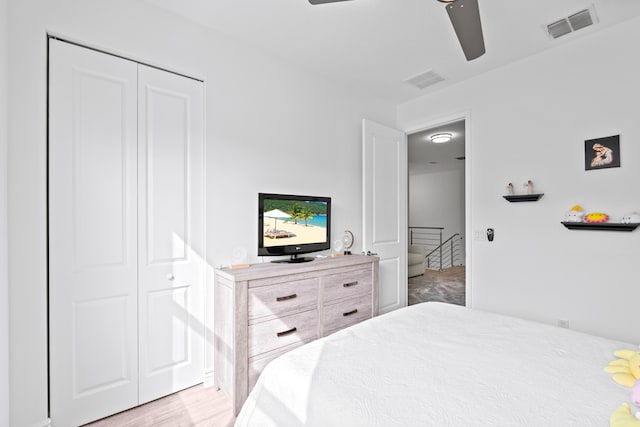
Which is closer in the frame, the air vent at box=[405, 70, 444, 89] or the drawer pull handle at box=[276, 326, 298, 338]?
the drawer pull handle at box=[276, 326, 298, 338]

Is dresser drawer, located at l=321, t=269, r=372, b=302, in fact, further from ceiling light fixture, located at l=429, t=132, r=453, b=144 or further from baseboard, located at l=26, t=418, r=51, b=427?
ceiling light fixture, located at l=429, t=132, r=453, b=144

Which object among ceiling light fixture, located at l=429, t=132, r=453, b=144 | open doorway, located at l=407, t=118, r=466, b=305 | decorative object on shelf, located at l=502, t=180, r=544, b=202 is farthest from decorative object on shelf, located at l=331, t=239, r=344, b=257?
ceiling light fixture, located at l=429, t=132, r=453, b=144

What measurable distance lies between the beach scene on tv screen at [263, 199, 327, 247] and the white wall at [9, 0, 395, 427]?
0.50ft

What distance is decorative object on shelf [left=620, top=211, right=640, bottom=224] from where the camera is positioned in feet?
6.95

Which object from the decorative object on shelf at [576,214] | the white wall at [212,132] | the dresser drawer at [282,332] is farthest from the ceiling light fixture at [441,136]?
the dresser drawer at [282,332]

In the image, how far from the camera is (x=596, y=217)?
229 centimetres

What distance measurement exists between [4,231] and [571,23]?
3883mm

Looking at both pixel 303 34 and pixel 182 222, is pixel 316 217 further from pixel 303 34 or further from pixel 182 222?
pixel 303 34

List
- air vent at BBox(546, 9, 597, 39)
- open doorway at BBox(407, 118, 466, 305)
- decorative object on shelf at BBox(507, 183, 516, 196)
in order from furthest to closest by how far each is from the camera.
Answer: open doorway at BBox(407, 118, 466, 305) → decorative object on shelf at BBox(507, 183, 516, 196) → air vent at BBox(546, 9, 597, 39)

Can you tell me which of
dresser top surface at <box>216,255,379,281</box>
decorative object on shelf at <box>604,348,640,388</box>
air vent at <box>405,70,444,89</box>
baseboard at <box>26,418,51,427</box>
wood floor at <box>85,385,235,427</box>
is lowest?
wood floor at <box>85,385,235,427</box>

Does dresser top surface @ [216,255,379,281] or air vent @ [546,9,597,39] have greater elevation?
air vent @ [546,9,597,39]

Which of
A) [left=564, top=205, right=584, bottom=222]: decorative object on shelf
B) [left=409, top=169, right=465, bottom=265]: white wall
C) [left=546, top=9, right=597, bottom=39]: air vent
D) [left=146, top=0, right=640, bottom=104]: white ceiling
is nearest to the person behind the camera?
[left=146, top=0, right=640, bottom=104]: white ceiling

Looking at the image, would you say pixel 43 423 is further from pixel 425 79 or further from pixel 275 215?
pixel 425 79

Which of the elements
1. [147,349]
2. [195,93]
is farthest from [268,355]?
[195,93]
